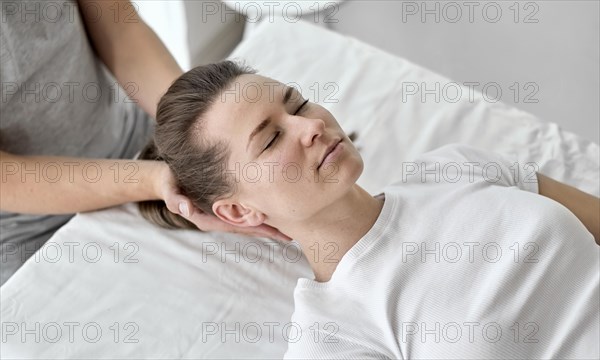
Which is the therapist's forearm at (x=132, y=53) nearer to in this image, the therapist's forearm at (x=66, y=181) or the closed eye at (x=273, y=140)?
the therapist's forearm at (x=66, y=181)

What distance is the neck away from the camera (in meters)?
1.10

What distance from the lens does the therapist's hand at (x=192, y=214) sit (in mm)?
1159

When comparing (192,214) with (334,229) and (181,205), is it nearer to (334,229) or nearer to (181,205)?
(181,205)

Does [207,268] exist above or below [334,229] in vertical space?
below

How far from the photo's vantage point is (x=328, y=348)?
3.37ft

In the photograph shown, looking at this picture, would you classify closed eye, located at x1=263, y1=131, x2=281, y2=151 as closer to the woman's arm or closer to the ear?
the ear

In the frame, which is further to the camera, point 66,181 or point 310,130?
point 66,181

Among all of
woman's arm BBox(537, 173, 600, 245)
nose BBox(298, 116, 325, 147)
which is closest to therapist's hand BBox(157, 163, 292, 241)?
nose BBox(298, 116, 325, 147)

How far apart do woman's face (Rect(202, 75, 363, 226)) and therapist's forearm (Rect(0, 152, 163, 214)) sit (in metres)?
0.23

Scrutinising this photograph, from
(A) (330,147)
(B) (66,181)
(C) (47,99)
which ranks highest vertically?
(A) (330,147)

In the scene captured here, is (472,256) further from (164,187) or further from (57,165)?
(57,165)

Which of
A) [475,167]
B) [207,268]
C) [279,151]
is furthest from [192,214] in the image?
[475,167]

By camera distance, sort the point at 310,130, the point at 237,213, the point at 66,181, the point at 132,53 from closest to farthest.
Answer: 1. the point at 310,130
2. the point at 237,213
3. the point at 66,181
4. the point at 132,53

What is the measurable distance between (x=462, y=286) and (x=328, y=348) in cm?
23
